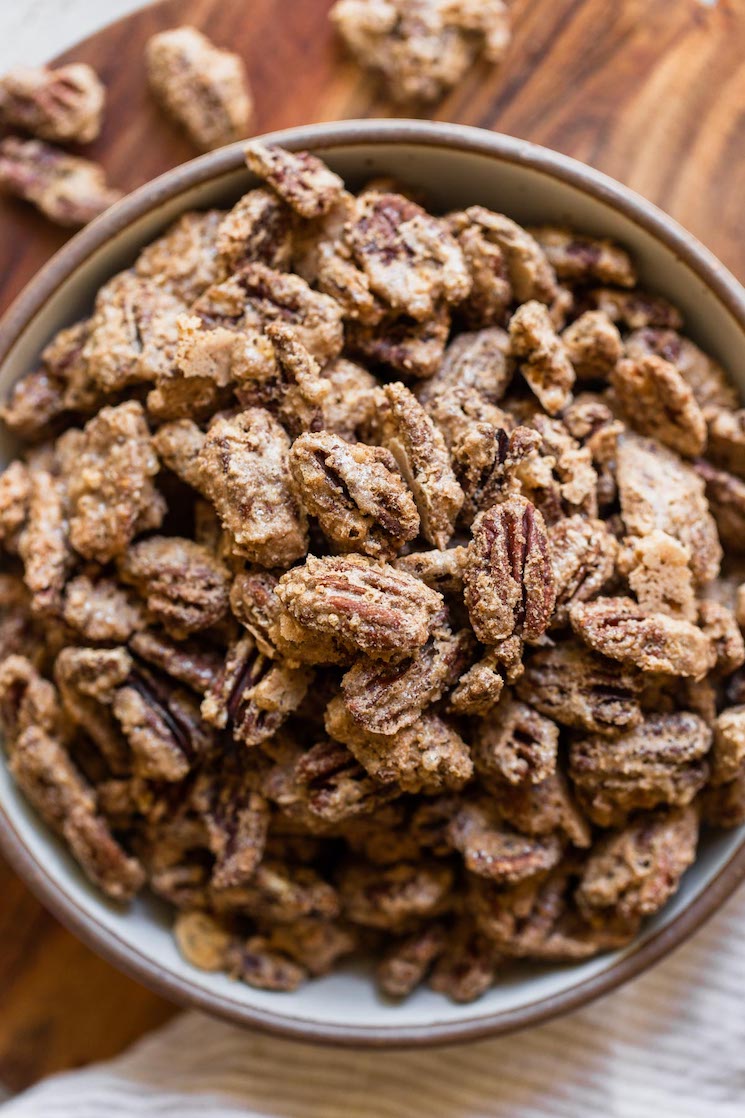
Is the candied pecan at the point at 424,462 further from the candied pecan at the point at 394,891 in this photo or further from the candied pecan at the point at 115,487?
the candied pecan at the point at 394,891

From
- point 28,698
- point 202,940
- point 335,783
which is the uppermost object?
point 335,783

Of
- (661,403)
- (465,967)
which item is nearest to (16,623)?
(465,967)

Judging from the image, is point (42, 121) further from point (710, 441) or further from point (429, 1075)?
point (429, 1075)

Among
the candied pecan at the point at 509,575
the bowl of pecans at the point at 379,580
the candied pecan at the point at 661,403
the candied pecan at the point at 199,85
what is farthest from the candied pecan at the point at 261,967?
the candied pecan at the point at 199,85

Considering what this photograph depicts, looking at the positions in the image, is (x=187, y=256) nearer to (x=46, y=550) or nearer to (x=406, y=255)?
(x=406, y=255)

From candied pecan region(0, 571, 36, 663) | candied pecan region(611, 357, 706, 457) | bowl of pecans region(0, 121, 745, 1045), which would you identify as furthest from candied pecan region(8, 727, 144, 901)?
candied pecan region(611, 357, 706, 457)

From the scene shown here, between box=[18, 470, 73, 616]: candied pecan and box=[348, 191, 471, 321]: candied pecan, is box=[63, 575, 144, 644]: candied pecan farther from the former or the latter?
box=[348, 191, 471, 321]: candied pecan
